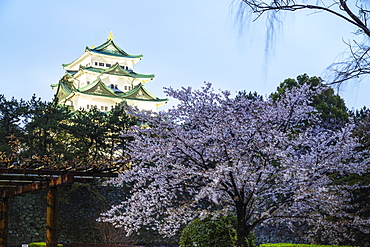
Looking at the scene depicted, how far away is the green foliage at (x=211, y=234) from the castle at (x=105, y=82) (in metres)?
21.9

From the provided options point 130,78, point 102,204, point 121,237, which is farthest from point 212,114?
point 130,78

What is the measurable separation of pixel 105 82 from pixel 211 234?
85.1ft

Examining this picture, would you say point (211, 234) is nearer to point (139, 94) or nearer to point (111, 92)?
point (111, 92)

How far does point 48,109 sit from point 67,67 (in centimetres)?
1806

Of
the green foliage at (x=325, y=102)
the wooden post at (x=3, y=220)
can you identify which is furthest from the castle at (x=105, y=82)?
the wooden post at (x=3, y=220)

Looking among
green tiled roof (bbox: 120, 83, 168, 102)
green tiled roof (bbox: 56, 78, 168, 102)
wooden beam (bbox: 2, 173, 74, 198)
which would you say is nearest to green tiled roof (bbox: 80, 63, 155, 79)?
green tiled roof (bbox: 56, 78, 168, 102)

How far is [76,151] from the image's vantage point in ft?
55.5

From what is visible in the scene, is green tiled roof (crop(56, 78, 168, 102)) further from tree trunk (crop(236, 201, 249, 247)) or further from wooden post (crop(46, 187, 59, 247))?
tree trunk (crop(236, 201, 249, 247))

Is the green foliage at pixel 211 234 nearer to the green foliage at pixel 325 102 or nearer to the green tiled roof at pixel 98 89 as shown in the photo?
the green foliage at pixel 325 102

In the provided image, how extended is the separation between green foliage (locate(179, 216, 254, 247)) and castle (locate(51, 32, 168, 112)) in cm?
2187

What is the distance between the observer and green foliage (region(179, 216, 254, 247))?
24.7 feet

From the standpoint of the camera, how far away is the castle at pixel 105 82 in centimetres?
3005

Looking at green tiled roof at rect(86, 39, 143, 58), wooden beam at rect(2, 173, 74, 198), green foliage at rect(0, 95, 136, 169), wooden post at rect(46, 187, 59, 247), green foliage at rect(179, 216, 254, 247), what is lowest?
green foliage at rect(179, 216, 254, 247)

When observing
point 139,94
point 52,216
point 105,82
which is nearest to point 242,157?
point 52,216
